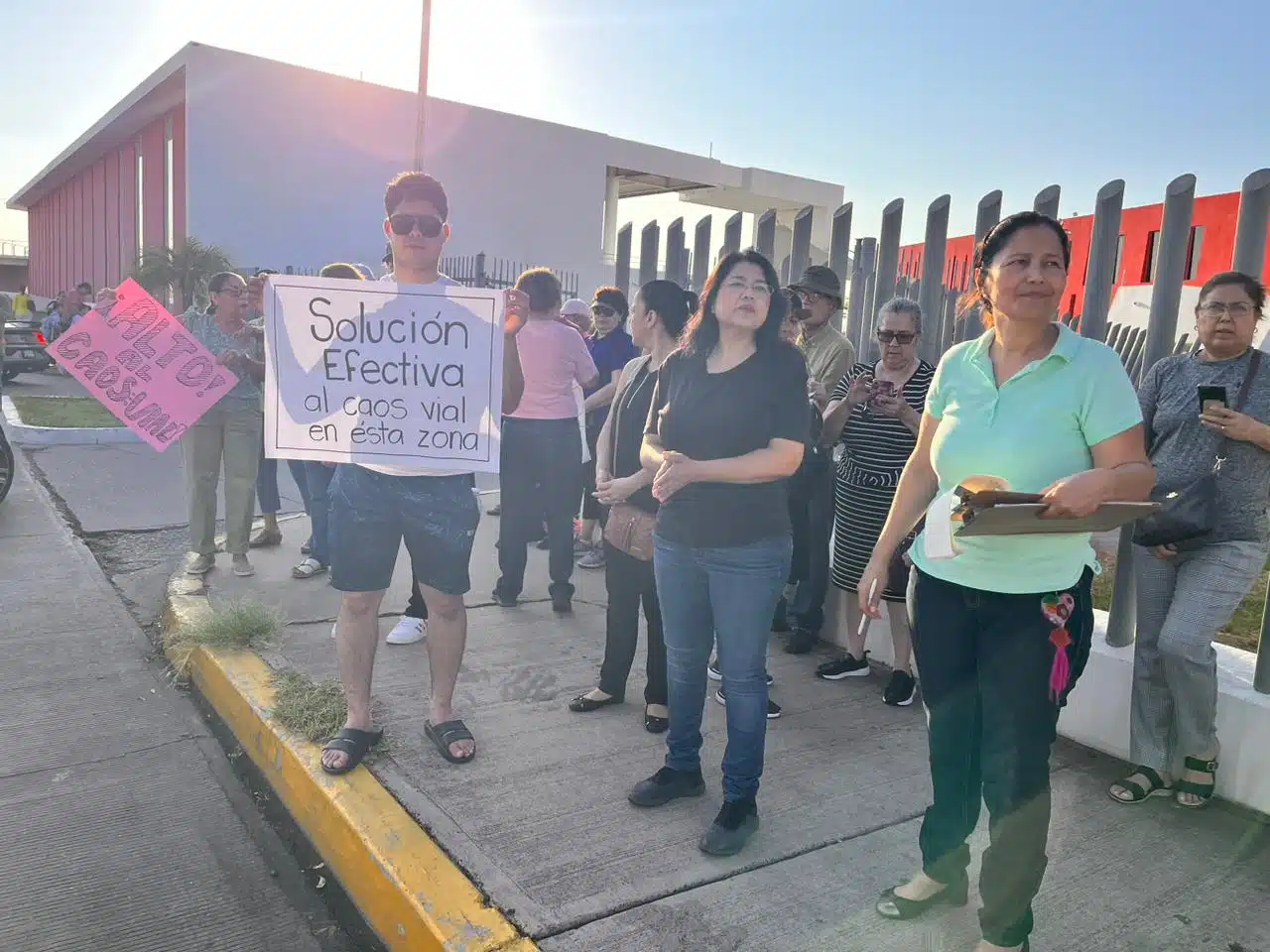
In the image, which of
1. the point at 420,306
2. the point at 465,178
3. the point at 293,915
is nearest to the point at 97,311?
the point at 420,306

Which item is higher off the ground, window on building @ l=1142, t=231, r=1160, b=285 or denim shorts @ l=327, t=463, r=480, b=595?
window on building @ l=1142, t=231, r=1160, b=285

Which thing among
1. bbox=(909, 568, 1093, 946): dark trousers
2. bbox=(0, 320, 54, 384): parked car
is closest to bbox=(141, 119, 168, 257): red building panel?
bbox=(0, 320, 54, 384): parked car

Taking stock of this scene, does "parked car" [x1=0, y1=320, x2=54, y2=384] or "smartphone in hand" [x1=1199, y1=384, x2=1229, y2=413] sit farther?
"parked car" [x1=0, y1=320, x2=54, y2=384]

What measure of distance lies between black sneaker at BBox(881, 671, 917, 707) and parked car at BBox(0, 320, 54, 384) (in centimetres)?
1751

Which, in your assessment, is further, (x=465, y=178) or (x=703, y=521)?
(x=465, y=178)

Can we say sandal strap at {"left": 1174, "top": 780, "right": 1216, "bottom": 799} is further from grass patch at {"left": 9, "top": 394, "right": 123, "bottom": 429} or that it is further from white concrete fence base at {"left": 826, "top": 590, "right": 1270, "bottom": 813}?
grass patch at {"left": 9, "top": 394, "right": 123, "bottom": 429}

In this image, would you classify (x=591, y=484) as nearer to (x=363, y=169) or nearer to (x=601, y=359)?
(x=601, y=359)

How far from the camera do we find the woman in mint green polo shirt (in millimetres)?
2244

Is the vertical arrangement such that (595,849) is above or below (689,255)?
below

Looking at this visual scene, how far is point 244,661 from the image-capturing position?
4402 mm

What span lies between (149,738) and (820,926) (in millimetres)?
2941

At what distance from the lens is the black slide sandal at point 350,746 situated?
11.0 ft

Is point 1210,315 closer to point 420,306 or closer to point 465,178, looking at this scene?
point 420,306

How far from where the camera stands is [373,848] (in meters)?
2.89
